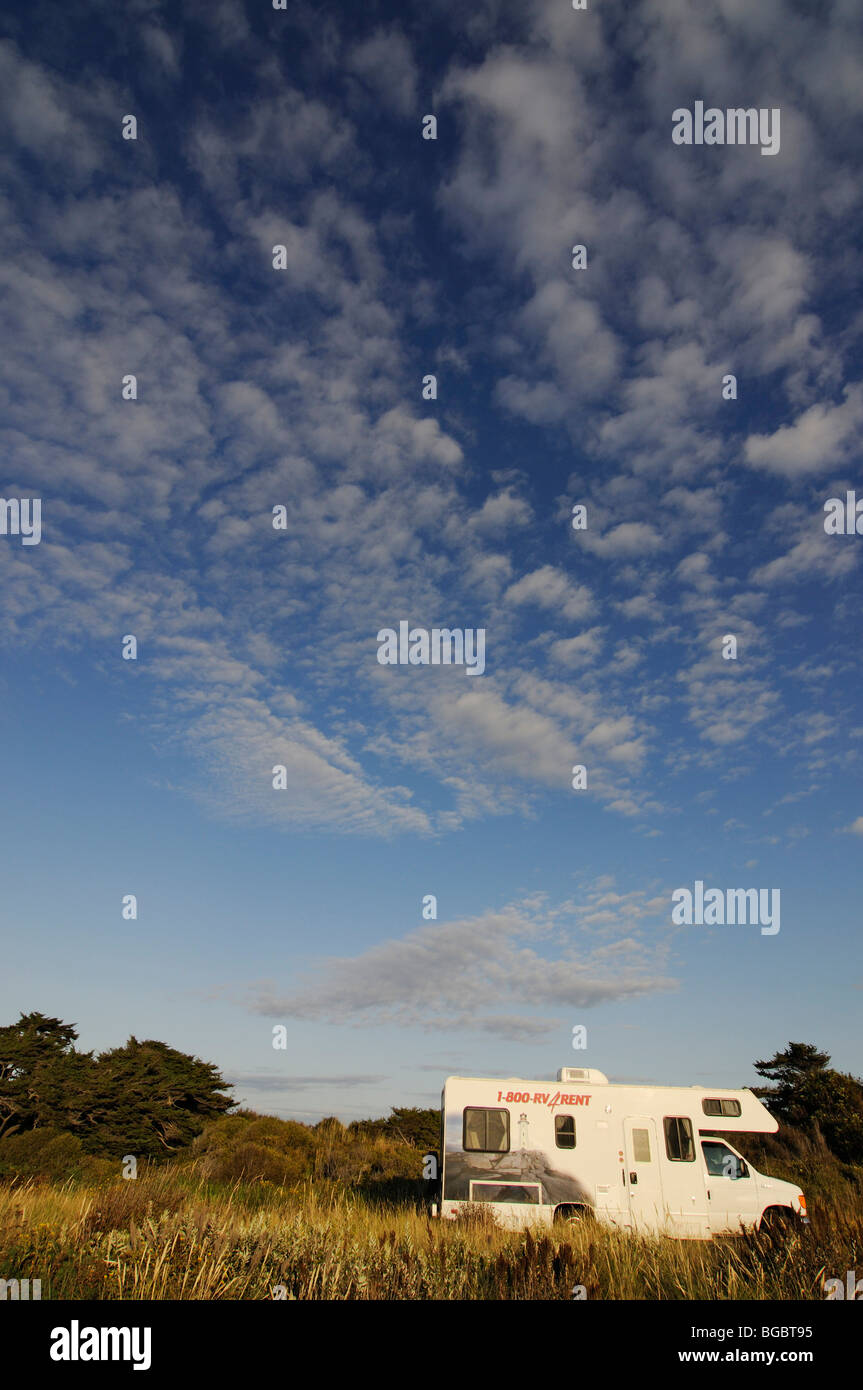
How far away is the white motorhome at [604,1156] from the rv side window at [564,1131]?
0.06ft

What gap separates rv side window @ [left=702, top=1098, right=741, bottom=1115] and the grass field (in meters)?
4.13

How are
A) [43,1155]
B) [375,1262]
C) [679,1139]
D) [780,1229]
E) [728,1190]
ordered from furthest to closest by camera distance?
[43,1155]
[679,1139]
[728,1190]
[780,1229]
[375,1262]

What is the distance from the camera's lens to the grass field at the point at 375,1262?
21.1 ft

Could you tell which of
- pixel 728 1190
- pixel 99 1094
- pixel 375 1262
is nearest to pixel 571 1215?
pixel 728 1190

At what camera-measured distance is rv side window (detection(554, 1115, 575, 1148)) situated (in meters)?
14.0

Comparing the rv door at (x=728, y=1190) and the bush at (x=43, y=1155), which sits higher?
the rv door at (x=728, y=1190)

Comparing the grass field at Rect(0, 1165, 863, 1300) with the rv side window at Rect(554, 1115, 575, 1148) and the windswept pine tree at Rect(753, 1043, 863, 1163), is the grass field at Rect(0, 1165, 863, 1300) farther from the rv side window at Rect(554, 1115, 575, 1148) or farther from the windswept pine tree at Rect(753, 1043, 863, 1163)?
the windswept pine tree at Rect(753, 1043, 863, 1163)

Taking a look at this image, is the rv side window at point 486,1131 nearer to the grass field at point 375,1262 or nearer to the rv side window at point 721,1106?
the grass field at point 375,1262

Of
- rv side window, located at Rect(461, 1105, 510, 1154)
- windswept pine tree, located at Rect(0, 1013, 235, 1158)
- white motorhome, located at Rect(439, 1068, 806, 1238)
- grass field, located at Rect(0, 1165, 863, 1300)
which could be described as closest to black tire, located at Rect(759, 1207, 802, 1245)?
grass field, located at Rect(0, 1165, 863, 1300)

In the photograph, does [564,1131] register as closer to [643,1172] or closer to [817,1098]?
A: [643,1172]

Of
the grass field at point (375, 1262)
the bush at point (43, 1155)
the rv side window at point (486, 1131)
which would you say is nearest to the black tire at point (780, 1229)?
the grass field at point (375, 1262)

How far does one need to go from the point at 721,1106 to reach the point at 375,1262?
977 cm

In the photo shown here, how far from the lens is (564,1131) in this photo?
1409cm
